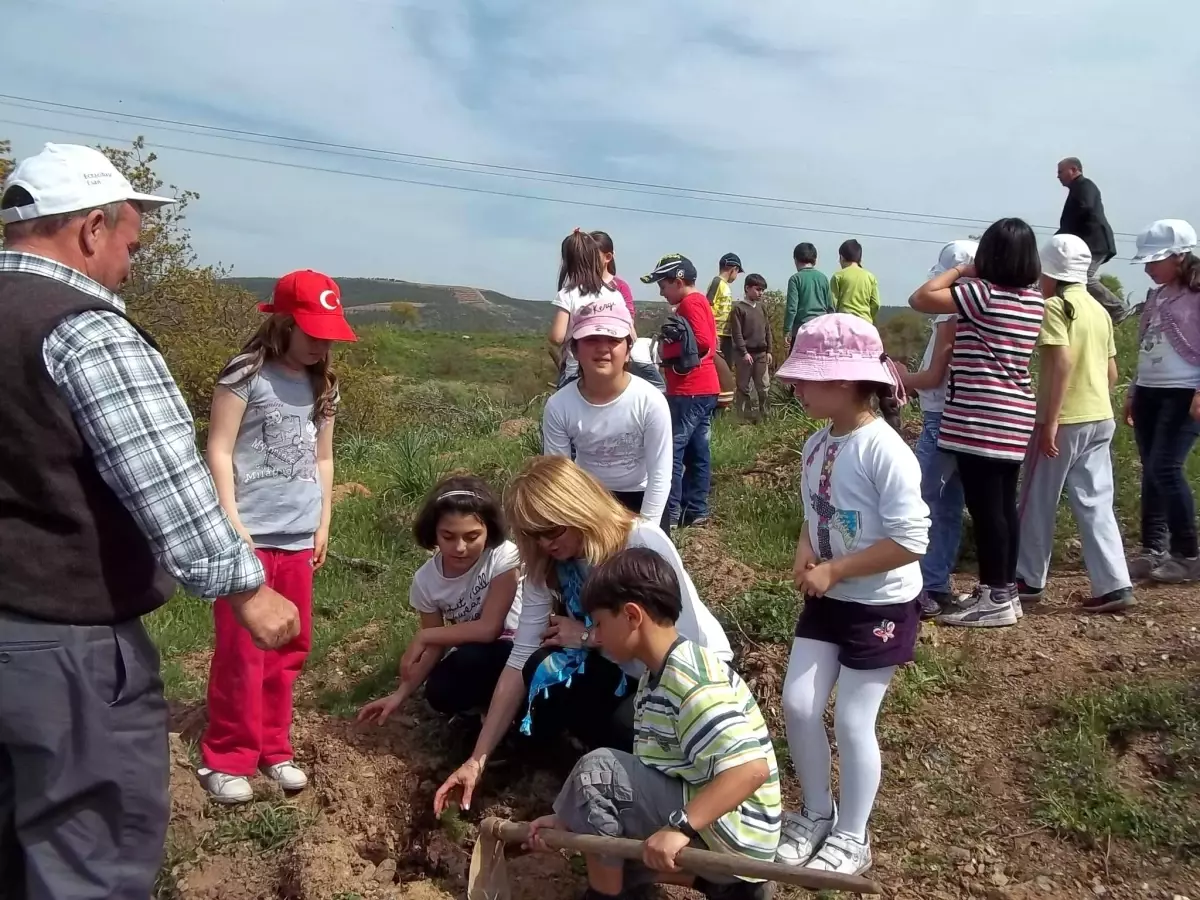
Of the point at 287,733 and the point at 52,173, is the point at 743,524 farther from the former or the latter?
A: the point at 52,173

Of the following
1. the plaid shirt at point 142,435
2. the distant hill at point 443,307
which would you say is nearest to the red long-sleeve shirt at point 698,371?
the plaid shirt at point 142,435

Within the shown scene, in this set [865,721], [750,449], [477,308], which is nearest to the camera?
[865,721]

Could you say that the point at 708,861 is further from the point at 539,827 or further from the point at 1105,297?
the point at 1105,297

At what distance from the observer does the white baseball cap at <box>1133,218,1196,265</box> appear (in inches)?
162

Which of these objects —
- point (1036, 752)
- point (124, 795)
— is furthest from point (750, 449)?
point (124, 795)

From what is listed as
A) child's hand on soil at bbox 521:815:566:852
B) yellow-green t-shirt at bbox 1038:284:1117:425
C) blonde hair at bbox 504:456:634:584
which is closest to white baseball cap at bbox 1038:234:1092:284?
yellow-green t-shirt at bbox 1038:284:1117:425

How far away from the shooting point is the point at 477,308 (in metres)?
90.8

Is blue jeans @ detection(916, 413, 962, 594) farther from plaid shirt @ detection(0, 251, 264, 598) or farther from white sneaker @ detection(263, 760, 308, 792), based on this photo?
plaid shirt @ detection(0, 251, 264, 598)

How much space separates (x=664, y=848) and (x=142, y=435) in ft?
4.82

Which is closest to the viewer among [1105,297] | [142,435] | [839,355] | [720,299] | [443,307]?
[142,435]

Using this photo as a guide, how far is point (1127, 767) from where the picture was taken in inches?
120

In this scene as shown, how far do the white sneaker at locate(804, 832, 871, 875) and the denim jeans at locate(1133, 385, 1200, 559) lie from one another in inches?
104

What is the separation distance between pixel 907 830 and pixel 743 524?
2654mm

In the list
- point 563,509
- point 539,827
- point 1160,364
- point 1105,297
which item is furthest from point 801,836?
point 1105,297
